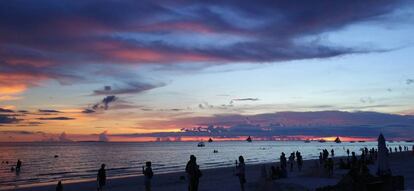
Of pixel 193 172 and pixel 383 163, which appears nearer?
pixel 193 172

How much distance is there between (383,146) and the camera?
18359mm

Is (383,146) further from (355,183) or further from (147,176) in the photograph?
(147,176)

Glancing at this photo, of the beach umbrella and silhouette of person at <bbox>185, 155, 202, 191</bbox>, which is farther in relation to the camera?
the beach umbrella

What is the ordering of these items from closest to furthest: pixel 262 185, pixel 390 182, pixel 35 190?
pixel 390 182 < pixel 262 185 < pixel 35 190

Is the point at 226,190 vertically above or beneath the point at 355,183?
beneath

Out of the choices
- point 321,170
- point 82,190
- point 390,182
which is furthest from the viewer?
point 82,190

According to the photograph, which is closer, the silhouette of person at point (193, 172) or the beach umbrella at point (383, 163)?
the silhouette of person at point (193, 172)

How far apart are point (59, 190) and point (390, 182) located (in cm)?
1583

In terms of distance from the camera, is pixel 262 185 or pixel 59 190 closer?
pixel 262 185

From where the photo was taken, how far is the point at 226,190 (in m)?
25.8

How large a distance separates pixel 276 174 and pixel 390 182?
13.3 meters

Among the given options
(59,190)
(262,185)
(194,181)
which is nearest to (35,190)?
(59,190)

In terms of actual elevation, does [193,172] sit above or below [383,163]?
below

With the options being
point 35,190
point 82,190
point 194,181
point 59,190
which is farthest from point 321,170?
point 35,190
